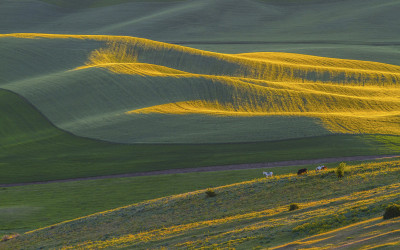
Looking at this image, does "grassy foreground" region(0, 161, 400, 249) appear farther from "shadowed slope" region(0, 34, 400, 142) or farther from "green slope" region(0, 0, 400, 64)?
"green slope" region(0, 0, 400, 64)

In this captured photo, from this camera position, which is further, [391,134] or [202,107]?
[202,107]

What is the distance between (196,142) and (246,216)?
34.7 m

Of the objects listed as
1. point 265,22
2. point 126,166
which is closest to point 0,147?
point 126,166

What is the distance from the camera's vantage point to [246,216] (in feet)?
90.8

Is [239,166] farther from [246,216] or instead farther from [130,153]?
[246,216]

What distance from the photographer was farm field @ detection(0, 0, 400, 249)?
26562mm

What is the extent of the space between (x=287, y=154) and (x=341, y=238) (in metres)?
37.8

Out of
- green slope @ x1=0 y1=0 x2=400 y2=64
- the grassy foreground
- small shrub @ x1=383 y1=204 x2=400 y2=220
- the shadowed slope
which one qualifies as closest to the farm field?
the grassy foreground

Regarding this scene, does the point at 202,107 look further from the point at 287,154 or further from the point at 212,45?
the point at 212,45

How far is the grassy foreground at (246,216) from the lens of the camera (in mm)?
22609

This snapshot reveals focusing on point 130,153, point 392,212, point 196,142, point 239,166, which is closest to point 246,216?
point 392,212

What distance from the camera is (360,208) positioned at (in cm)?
2314

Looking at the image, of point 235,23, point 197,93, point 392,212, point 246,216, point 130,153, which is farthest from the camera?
point 235,23

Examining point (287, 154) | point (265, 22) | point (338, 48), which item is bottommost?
point (287, 154)
